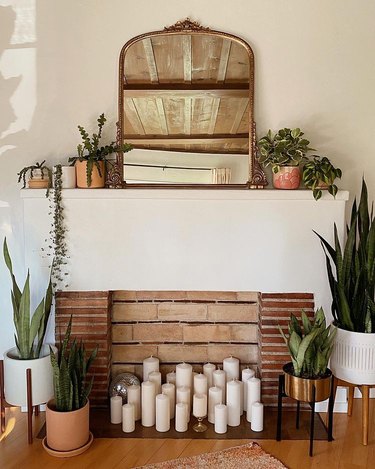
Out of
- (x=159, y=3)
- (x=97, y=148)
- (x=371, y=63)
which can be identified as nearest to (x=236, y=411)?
(x=97, y=148)

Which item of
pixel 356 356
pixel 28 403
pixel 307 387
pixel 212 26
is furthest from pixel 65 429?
pixel 212 26

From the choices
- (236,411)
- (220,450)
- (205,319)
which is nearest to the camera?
(220,450)

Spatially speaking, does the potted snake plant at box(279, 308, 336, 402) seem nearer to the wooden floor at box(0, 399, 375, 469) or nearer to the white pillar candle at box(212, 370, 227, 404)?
the wooden floor at box(0, 399, 375, 469)

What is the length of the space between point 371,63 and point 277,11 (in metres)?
0.60

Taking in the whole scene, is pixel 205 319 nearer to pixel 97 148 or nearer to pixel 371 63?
pixel 97 148

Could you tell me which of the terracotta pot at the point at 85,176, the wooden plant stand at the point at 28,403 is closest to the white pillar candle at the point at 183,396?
the wooden plant stand at the point at 28,403

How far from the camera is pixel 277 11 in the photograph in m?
3.03

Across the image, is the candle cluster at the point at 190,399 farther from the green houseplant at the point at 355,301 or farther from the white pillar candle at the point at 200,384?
the green houseplant at the point at 355,301

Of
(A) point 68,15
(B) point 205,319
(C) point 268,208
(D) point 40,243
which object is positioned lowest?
(B) point 205,319

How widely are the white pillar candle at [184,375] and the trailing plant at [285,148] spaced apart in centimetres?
122

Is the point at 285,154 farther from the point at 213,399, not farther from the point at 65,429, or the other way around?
the point at 65,429

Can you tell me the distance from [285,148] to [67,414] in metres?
1.77

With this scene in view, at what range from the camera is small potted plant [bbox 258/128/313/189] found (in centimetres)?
295

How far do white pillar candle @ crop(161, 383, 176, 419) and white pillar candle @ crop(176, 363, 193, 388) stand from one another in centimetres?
5
